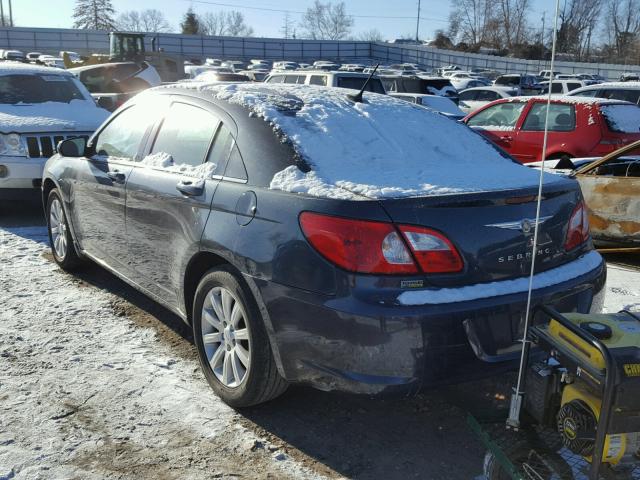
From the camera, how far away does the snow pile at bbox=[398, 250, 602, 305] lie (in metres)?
2.66

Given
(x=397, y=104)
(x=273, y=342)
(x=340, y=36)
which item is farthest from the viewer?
(x=340, y=36)

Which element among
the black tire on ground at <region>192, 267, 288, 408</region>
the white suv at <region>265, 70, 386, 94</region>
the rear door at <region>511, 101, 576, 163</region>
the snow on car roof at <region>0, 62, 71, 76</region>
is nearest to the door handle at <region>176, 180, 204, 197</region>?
the black tire on ground at <region>192, 267, 288, 408</region>

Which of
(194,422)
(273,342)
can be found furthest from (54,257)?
(273,342)

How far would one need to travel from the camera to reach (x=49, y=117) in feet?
25.6

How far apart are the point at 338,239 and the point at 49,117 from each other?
621 centimetres

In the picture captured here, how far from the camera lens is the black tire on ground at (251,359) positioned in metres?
3.03

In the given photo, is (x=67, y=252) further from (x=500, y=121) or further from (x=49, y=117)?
(x=500, y=121)

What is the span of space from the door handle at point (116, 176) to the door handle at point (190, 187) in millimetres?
788

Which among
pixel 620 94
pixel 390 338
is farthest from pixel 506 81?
pixel 390 338

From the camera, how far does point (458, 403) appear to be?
3.43 metres

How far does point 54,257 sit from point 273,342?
3.44 m

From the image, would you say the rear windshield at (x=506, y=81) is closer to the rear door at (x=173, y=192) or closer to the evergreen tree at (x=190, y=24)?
the rear door at (x=173, y=192)

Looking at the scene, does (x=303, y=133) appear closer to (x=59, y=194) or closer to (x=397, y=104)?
(x=397, y=104)

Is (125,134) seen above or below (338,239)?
above
